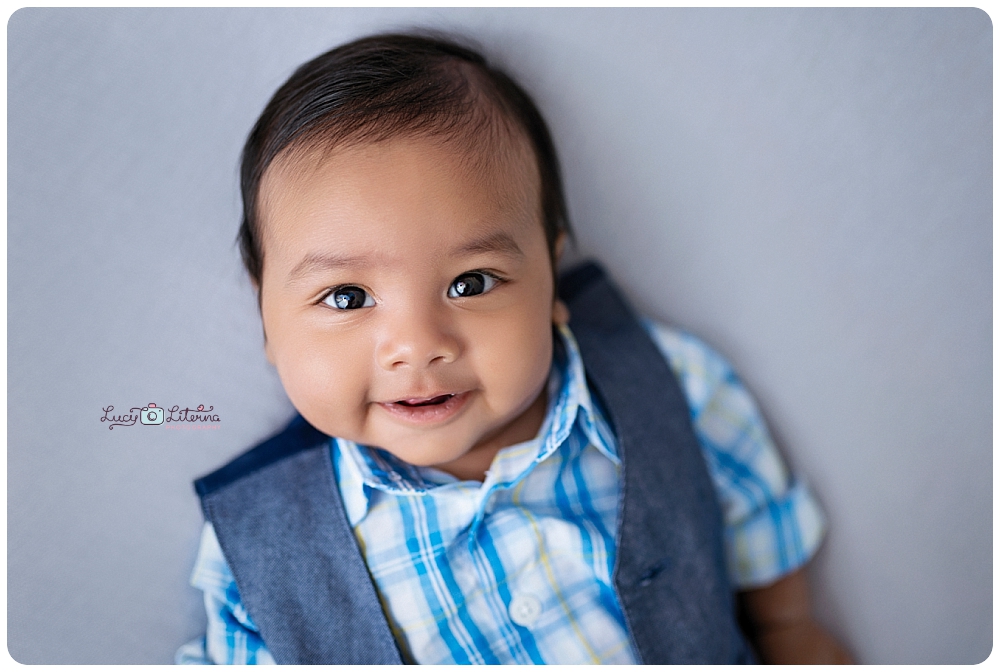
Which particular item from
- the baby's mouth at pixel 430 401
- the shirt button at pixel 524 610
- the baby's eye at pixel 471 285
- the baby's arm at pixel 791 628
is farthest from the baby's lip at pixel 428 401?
the baby's arm at pixel 791 628

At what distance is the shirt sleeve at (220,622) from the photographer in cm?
75

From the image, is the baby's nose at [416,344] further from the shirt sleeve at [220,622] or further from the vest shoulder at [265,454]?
the shirt sleeve at [220,622]

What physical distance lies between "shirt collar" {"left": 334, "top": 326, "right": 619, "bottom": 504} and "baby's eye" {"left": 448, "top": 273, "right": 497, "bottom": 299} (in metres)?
0.15

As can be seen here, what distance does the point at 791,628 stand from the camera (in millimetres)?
907

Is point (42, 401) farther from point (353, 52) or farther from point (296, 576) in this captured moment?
point (353, 52)

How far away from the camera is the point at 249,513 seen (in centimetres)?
74

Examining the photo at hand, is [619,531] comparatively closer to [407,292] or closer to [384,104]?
[407,292]

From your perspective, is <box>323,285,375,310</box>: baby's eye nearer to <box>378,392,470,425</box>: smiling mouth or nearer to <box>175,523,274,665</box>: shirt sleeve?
<box>378,392,470,425</box>: smiling mouth

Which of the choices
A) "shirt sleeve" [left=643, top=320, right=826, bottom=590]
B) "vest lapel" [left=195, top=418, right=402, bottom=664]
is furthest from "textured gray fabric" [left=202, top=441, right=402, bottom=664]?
"shirt sleeve" [left=643, top=320, right=826, bottom=590]

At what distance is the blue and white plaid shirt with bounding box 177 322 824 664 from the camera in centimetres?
75

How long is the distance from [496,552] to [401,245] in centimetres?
36

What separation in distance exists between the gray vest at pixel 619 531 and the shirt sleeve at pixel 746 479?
4 cm

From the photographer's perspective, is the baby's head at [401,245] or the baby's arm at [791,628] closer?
the baby's head at [401,245]

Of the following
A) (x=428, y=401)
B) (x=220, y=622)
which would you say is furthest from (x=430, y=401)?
(x=220, y=622)
